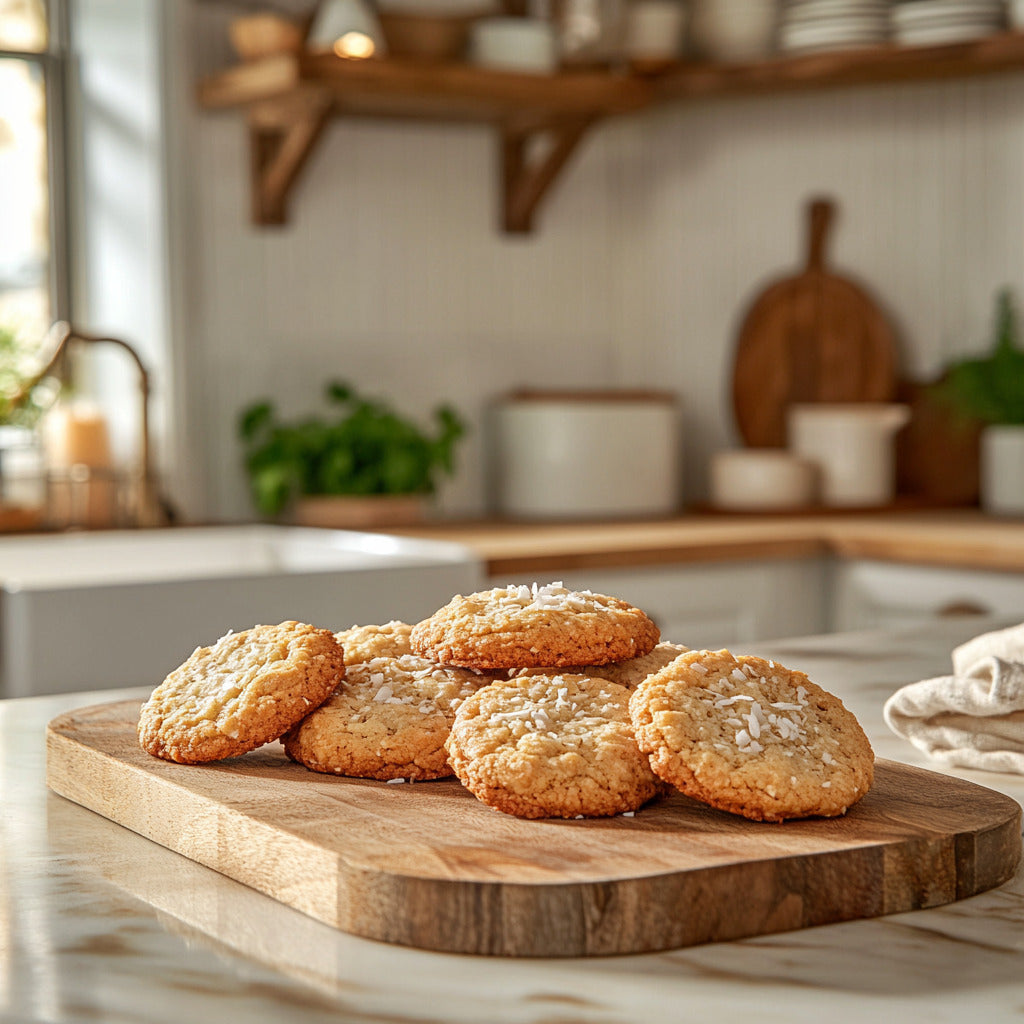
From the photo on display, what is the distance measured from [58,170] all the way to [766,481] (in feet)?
4.74

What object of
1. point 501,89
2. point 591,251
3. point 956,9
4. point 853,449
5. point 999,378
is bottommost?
point 853,449

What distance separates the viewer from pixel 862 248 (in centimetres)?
313

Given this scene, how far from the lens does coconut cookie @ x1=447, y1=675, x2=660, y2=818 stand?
27.1 inches

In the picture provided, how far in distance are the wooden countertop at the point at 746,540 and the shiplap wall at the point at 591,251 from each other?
0.42 m

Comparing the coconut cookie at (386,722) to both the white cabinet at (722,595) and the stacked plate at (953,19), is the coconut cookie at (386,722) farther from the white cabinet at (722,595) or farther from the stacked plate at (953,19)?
the stacked plate at (953,19)

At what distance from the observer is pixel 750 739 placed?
69 centimetres

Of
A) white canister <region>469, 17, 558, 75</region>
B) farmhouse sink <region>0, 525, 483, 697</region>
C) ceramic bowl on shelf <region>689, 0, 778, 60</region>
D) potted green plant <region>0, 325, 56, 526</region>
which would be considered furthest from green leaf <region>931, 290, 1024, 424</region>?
potted green plant <region>0, 325, 56, 526</region>

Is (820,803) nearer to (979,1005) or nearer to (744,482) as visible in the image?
(979,1005)

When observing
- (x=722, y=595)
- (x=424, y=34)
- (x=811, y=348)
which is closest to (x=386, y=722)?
(x=722, y=595)

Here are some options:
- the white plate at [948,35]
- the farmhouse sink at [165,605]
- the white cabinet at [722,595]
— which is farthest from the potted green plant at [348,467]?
the white plate at [948,35]

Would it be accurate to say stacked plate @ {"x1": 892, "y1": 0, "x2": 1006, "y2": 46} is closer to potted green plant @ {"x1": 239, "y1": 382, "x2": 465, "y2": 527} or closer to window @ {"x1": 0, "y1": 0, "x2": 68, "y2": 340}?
potted green plant @ {"x1": 239, "y1": 382, "x2": 465, "y2": 527}

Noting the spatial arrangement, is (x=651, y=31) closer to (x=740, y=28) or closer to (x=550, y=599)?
(x=740, y=28)

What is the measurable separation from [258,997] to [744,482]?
256 cm

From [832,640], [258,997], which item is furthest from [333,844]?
[832,640]
